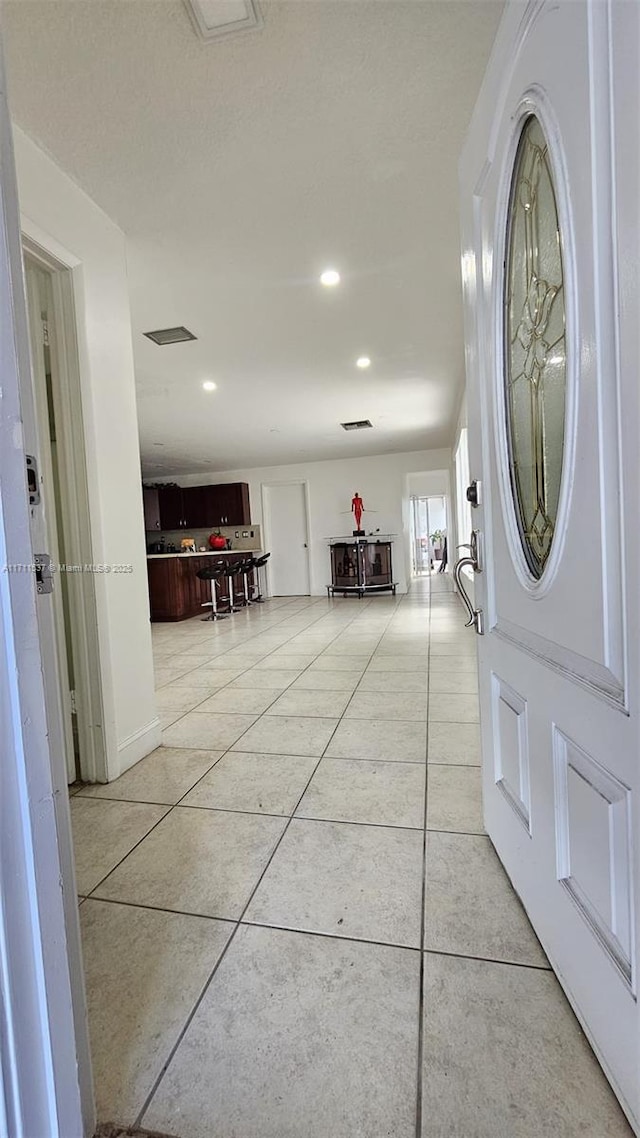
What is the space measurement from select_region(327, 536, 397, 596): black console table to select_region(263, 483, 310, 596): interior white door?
881mm

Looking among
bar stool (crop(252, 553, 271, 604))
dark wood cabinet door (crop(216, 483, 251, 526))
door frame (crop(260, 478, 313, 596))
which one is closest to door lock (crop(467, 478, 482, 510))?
bar stool (crop(252, 553, 271, 604))

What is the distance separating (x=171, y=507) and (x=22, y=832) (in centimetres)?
907

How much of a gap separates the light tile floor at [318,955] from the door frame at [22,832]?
277mm

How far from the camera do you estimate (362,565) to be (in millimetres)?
7902

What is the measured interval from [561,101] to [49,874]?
1467 millimetres

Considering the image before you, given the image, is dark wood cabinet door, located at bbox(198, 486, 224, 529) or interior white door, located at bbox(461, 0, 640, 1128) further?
dark wood cabinet door, located at bbox(198, 486, 224, 529)

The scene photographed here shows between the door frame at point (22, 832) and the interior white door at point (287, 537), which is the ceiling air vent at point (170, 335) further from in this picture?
the interior white door at point (287, 537)

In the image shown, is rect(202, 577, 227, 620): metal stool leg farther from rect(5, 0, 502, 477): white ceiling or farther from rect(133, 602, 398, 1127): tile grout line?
rect(133, 602, 398, 1127): tile grout line

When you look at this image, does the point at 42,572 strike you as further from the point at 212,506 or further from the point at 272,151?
the point at 212,506

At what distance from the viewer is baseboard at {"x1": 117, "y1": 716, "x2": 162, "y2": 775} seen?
6.74ft

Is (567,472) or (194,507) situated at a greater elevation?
(194,507)

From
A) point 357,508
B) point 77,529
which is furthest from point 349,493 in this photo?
point 77,529

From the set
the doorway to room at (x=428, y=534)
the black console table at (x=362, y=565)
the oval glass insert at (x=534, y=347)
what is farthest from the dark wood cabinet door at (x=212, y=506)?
the oval glass insert at (x=534, y=347)

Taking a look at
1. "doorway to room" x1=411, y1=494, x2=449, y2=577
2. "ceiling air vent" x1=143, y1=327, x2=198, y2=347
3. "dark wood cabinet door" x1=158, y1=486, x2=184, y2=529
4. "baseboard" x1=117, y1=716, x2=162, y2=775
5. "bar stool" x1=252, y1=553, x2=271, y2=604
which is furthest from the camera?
"doorway to room" x1=411, y1=494, x2=449, y2=577
